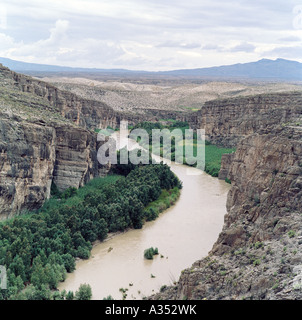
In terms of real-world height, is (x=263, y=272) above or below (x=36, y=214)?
above

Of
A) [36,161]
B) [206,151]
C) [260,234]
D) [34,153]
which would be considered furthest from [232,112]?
[260,234]

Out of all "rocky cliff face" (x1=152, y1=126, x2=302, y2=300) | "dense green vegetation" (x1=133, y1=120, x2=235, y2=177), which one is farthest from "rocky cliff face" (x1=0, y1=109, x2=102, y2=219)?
"dense green vegetation" (x1=133, y1=120, x2=235, y2=177)

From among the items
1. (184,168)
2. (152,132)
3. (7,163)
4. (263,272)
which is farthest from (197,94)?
(263,272)

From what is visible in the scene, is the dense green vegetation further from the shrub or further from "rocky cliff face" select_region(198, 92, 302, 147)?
the shrub

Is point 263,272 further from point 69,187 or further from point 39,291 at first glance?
point 69,187

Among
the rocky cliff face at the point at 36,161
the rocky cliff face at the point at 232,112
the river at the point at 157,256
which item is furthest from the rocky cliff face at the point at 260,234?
the rocky cliff face at the point at 232,112

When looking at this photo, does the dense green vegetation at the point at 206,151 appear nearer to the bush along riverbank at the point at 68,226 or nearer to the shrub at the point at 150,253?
the bush along riverbank at the point at 68,226
